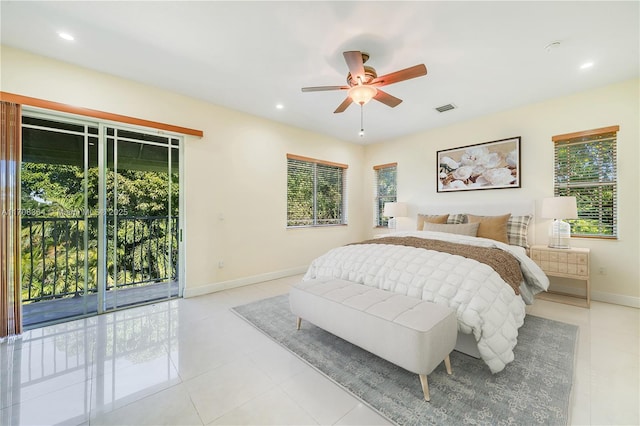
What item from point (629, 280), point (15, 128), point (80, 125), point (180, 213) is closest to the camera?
point (15, 128)

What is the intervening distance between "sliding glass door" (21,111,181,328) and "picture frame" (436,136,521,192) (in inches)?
171

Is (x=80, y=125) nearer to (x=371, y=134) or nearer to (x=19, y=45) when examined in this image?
(x=19, y=45)

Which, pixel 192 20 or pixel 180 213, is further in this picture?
pixel 180 213

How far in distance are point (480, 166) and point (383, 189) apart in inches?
76.5

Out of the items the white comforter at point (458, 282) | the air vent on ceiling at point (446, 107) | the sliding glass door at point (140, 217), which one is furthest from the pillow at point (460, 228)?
the sliding glass door at point (140, 217)

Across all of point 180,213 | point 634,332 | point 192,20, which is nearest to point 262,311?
point 180,213

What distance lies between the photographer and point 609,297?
3.18 meters

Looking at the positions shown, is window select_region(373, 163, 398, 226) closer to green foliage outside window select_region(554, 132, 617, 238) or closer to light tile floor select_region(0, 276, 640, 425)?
green foliage outside window select_region(554, 132, 617, 238)

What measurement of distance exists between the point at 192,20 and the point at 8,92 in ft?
6.47

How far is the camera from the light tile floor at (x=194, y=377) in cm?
148

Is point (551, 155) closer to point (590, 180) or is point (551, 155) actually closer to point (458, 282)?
point (590, 180)

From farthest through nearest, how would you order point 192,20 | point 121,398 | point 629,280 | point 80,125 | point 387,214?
1. point 387,214
2. point 629,280
3. point 80,125
4. point 192,20
5. point 121,398

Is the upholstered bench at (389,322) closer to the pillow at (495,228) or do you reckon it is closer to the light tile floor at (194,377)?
the light tile floor at (194,377)

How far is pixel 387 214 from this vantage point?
4.87 metres
